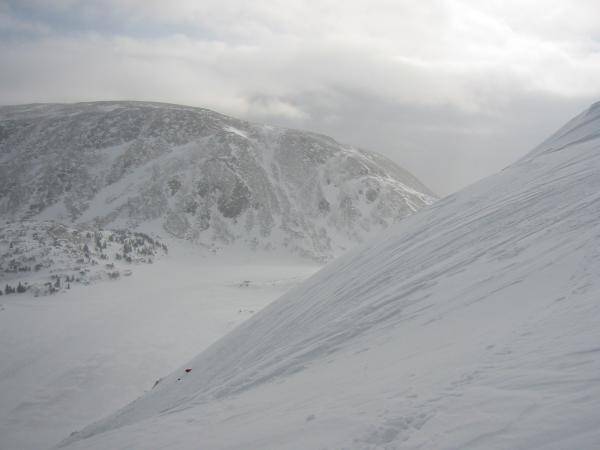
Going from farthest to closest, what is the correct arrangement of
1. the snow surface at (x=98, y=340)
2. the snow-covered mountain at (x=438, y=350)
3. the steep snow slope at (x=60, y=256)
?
the steep snow slope at (x=60, y=256), the snow surface at (x=98, y=340), the snow-covered mountain at (x=438, y=350)

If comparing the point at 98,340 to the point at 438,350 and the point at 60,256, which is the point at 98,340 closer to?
the point at 60,256

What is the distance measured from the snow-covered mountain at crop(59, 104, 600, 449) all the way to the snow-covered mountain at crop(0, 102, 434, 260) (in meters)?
53.1

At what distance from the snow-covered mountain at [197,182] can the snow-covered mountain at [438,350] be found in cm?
5314

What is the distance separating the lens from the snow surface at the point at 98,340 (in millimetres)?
19797

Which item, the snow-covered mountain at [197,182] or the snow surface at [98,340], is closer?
the snow surface at [98,340]

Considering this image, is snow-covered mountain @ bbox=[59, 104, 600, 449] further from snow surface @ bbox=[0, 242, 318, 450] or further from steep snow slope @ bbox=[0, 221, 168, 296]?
steep snow slope @ bbox=[0, 221, 168, 296]

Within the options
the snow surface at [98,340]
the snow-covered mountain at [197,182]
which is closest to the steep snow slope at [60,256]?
the snow surface at [98,340]

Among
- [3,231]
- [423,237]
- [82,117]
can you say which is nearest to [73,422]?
[423,237]

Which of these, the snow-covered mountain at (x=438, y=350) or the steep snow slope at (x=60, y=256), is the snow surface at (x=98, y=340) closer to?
the steep snow slope at (x=60, y=256)

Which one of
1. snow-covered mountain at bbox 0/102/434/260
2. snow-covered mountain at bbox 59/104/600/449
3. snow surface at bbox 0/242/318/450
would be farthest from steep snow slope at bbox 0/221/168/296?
snow-covered mountain at bbox 59/104/600/449

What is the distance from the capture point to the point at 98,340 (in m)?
27.3

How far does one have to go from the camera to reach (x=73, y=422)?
1895cm

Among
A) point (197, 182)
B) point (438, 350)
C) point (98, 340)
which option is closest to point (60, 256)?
point (98, 340)

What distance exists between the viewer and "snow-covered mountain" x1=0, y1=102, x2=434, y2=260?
71562mm
